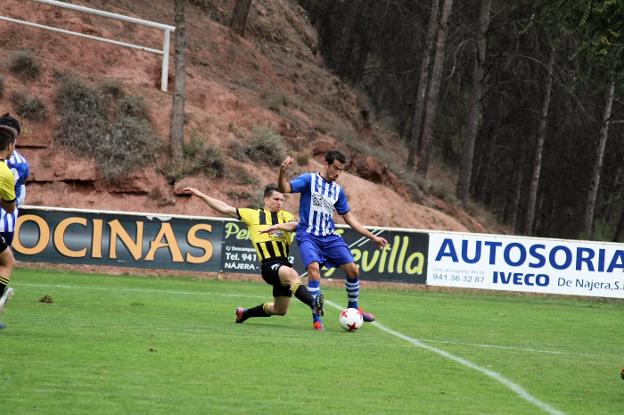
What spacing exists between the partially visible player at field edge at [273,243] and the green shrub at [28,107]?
61.8 feet

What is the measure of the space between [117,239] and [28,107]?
799 cm

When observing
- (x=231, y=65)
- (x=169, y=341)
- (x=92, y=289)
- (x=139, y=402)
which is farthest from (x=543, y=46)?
(x=139, y=402)

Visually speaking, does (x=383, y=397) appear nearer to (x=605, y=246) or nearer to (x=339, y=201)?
(x=339, y=201)

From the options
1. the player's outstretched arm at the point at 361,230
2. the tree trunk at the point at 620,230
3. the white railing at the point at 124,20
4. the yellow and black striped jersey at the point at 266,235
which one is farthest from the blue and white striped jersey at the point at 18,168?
the tree trunk at the point at 620,230

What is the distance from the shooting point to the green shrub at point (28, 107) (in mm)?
30453

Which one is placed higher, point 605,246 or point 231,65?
point 231,65

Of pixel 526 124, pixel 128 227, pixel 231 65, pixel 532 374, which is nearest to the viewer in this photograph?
pixel 532 374

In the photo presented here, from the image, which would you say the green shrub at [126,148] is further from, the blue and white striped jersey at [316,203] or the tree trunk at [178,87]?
the blue and white striped jersey at [316,203]

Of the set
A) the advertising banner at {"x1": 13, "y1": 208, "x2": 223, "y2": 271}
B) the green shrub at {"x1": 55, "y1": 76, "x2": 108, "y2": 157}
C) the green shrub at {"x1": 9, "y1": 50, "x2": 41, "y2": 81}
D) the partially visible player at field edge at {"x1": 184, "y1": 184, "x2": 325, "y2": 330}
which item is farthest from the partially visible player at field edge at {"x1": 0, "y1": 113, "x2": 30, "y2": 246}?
the green shrub at {"x1": 9, "y1": 50, "x2": 41, "y2": 81}

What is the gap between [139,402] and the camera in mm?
7125

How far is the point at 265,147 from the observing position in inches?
1339

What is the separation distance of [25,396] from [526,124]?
51.6 meters

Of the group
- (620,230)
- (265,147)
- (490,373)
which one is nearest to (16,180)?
(490,373)

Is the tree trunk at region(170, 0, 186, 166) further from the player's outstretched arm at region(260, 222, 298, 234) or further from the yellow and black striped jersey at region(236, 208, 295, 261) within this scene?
the player's outstretched arm at region(260, 222, 298, 234)
